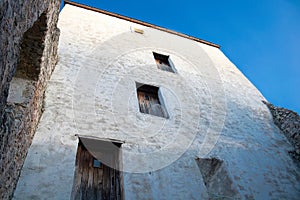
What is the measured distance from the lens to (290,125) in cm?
801

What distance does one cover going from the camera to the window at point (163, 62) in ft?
29.5

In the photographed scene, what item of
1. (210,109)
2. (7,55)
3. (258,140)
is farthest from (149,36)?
(7,55)

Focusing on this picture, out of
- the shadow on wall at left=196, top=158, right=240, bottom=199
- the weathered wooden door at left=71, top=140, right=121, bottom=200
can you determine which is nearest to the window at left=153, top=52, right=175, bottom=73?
the shadow on wall at left=196, top=158, right=240, bottom=199

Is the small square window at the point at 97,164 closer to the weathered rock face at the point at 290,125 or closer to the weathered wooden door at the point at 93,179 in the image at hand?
the weathered wooden door at the point at 93,179

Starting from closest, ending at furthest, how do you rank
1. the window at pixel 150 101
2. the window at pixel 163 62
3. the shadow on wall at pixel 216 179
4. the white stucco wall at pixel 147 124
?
the white stucco wall at pixel 147 124
the shadow on wall at pixel 216 179
the window at pixel 150 101
the window at pixel 163 62

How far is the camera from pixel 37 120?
4.65 metres

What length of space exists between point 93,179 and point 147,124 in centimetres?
196

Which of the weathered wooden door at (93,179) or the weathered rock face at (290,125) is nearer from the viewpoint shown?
the weathered wooden door at (93,179)

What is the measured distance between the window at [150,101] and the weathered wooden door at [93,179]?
198cm

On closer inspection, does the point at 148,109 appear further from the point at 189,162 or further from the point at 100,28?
the point at 100,28

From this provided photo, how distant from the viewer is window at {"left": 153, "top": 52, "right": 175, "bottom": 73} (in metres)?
8.99

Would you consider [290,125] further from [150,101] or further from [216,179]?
[150,101]

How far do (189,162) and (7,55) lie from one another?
4.51 meters

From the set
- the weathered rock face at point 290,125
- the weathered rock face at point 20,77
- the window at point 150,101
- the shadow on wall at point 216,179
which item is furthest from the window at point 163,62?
the weathered rock face at point 290,125
